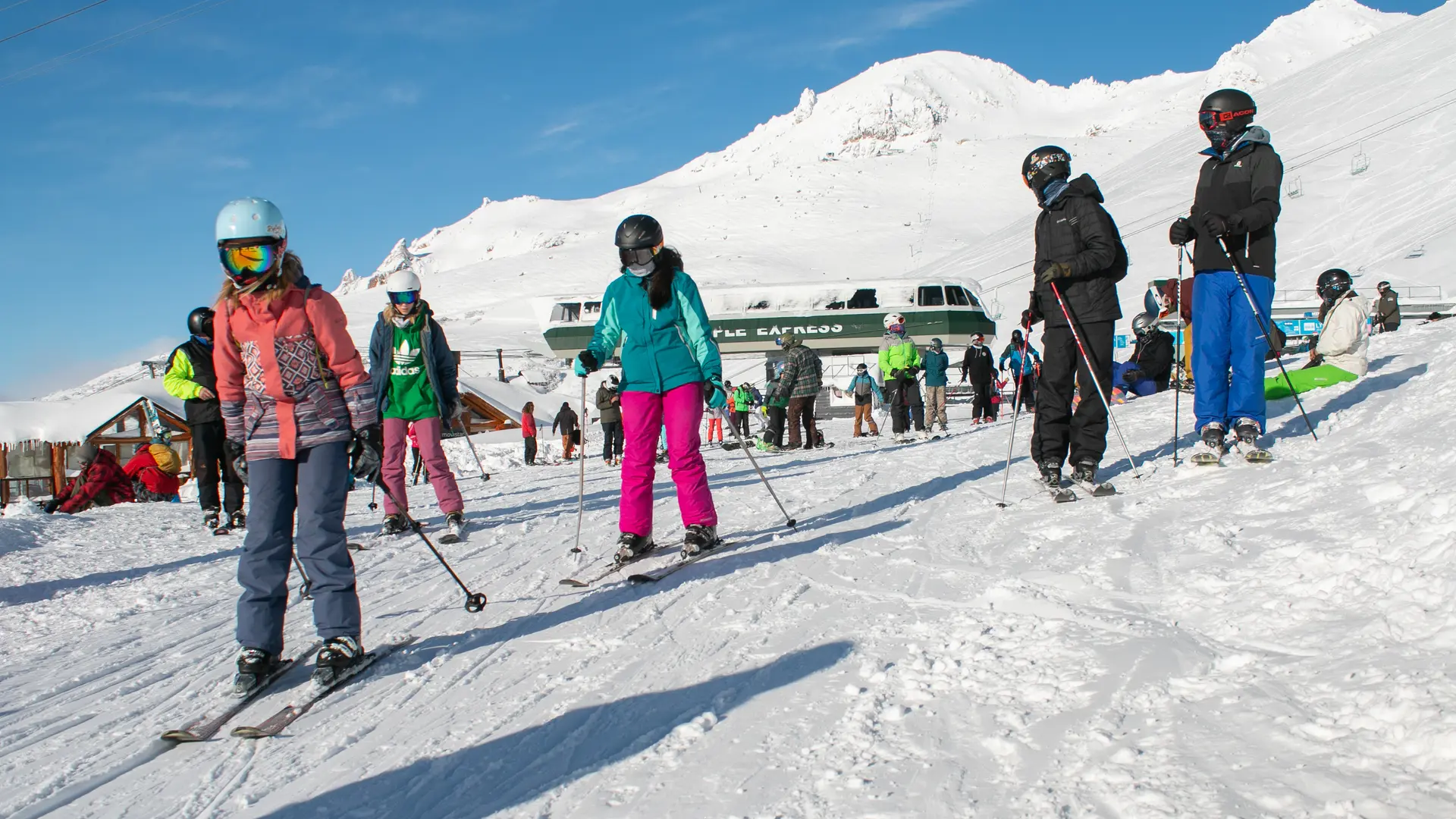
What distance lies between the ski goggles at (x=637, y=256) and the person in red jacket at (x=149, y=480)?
10.2 metres

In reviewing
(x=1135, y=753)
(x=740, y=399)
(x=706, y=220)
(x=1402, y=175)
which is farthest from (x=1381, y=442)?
(x=706, y=220)

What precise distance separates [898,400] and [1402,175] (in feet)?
126

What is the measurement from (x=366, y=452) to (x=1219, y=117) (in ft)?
16.3

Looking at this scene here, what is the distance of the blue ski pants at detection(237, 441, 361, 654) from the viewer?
3240mm

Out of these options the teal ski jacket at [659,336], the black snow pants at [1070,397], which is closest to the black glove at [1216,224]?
the black snow pants at [1070,397]

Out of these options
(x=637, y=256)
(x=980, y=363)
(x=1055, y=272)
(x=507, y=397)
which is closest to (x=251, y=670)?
(x=637, y=256)

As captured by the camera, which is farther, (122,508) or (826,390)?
(826,390)

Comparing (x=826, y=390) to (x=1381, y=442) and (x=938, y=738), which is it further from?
(x=938, y=738)

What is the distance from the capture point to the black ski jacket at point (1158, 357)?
40.3ft

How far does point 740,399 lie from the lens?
19594 millimetres

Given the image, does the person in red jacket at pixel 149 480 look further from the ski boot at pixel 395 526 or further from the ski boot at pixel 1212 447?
the ski boot at pixel 1212 447

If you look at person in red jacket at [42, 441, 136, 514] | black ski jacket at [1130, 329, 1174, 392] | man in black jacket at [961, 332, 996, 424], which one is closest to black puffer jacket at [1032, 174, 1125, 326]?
black ski jacket at [1130, 329, 1174, 392]

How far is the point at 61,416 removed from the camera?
16.1m

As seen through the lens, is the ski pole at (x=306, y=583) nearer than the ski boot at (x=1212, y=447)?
Yes
